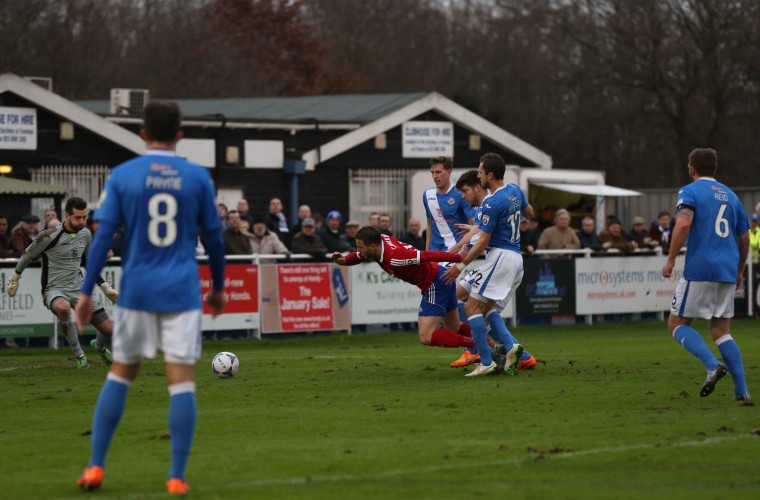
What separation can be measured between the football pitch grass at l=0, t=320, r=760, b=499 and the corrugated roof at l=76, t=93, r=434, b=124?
17.1 meters

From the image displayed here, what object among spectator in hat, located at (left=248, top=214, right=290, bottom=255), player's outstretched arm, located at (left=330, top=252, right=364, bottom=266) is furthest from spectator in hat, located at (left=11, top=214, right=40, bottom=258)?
player's outstretched arm, located at (left=330, top=252, right=364, bottom=266)

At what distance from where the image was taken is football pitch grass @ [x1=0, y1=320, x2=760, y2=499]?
8.46 meters

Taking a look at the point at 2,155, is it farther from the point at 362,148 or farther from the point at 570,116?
the point at 570,116

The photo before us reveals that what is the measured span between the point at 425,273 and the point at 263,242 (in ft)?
28.2

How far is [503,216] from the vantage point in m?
14.1

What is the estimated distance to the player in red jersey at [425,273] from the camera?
13.8 meters

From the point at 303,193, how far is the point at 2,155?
275 inches

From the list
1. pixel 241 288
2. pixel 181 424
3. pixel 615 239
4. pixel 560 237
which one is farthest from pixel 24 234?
pixel 181 424

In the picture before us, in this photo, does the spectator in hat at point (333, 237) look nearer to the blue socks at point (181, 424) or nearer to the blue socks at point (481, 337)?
the blue socks at point (481, 337)

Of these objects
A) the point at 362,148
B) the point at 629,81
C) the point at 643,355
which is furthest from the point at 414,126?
the point at 643,355

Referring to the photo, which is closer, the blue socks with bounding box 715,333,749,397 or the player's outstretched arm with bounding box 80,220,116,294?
the player's outstretched arm with bounding box 80,220,116,294

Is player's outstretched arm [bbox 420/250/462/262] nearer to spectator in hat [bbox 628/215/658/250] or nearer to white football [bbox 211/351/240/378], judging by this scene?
white football [bbox 211/351/240/378]

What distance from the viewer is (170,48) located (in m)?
55.5

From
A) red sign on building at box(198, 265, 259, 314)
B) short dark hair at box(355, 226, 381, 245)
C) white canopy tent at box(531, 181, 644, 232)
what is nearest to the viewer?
short dark hair at box(355, 226, 381, 245)
